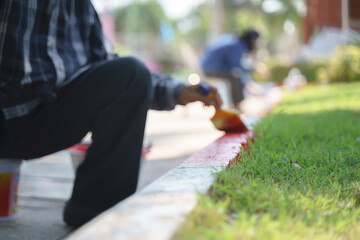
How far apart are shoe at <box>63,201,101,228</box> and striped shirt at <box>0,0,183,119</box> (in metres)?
0.43

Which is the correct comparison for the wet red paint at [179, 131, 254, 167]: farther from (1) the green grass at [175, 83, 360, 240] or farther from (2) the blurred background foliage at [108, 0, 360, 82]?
(2) the blurred background foliage at [108, 0, 360, 82]

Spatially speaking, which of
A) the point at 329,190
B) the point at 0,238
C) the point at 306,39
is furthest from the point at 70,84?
the point at 306,39

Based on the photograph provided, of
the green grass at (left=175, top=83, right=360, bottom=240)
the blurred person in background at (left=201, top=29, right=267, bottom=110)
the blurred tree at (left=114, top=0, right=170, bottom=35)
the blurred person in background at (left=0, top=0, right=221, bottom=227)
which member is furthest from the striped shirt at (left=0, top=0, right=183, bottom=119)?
the blurred tree at (left=114, top=0, right=170, bottom=35)

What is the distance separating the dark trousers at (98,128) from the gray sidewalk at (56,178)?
227 mm

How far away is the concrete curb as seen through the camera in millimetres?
985

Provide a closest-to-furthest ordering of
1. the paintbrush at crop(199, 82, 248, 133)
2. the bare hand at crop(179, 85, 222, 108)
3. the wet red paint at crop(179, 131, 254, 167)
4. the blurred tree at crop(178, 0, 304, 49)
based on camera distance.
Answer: the wet red paint at crop(179, 131, 254, 167) < the bare hand at crop(179, 85, 222, 108) < the paintbrush at crop(199, 82, 248, 133) < the blurred tree at crop(178, 0, 304, 49)

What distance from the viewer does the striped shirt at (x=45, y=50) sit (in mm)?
1833

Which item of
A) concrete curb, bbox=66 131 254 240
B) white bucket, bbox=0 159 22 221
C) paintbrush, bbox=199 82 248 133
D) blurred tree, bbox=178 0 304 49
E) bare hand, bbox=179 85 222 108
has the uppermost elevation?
concrete curb, bbox=66 131 254 240

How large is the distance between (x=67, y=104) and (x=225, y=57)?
6.10 m

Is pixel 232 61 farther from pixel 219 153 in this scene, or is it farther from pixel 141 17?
pixel 141 17

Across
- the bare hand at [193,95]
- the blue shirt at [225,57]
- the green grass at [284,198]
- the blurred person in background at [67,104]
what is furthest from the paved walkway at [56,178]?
the blue shirt at [225,57]

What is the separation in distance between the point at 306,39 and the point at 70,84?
721 inches

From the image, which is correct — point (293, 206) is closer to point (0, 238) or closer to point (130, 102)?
point (130, 102)

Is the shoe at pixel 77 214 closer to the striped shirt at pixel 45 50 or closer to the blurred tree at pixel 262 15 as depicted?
the striped shirt at pixel 45 50
